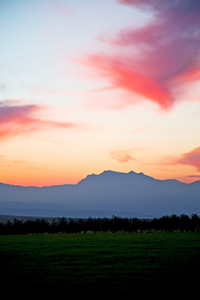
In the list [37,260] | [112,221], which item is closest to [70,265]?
[37,260]

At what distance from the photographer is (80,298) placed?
42.8ft

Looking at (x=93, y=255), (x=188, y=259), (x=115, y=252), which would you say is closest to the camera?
(x=188, y=259)

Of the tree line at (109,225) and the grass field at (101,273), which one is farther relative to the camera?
the tree line at (109,225)

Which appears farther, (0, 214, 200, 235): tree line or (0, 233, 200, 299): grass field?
(0, 214, 200, 235): tree line

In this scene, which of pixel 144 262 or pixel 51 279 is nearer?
pixel 51 279

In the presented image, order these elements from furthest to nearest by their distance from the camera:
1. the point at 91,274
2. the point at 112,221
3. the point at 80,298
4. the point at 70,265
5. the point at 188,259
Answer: the point at 112,221 → the point at 188,259 → the point at 70,265 → the point at 91,274 → the point at 80,298

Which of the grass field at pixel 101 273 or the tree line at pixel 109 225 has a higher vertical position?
the tree line at pixel 109 225

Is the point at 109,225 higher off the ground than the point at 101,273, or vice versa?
the point at 109,225

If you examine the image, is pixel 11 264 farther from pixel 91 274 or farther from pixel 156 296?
pixel 156 296

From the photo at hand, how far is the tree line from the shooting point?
57.8m

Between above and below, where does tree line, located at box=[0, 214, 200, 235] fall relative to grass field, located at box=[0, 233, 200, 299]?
above

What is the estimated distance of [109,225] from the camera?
200ft

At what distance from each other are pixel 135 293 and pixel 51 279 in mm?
4485

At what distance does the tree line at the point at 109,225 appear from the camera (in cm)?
5775
